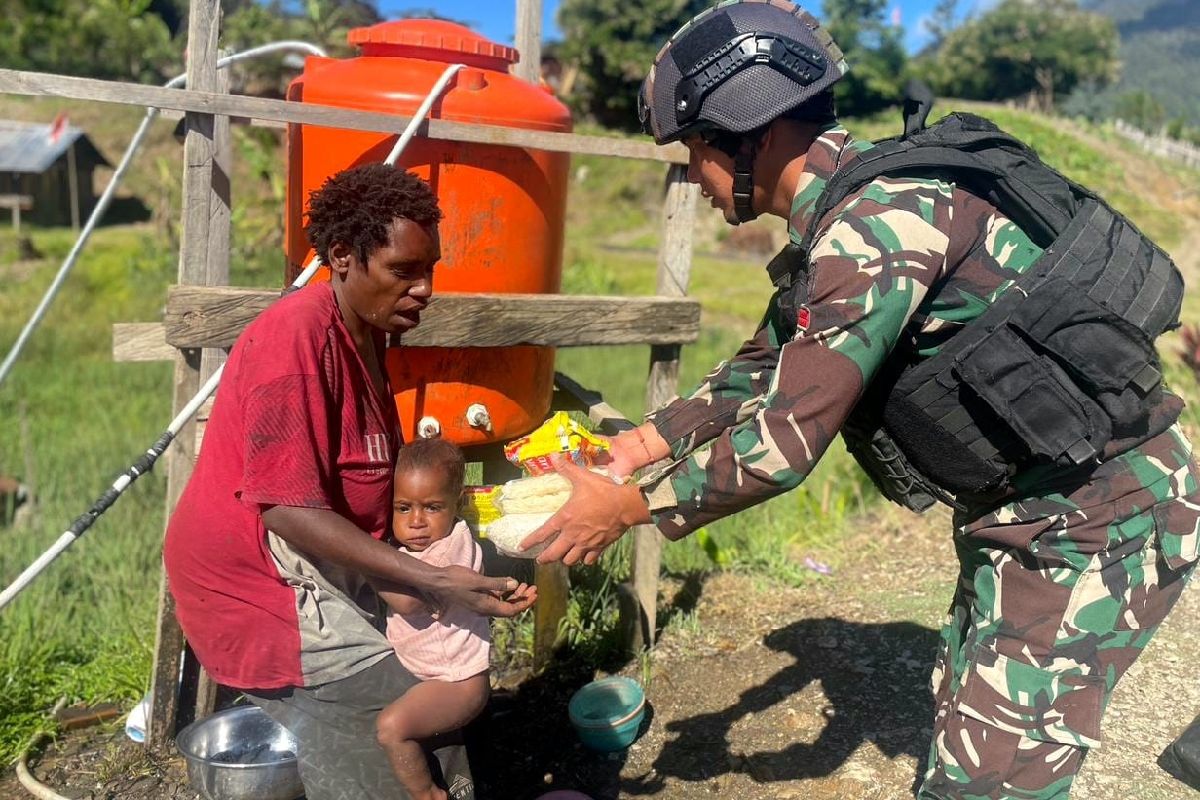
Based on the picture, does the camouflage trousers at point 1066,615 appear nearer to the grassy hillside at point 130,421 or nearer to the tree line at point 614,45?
the grassy hillside at point 130,421

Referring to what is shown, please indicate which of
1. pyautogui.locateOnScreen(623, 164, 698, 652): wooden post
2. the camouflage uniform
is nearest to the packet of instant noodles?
the camouflage uniform

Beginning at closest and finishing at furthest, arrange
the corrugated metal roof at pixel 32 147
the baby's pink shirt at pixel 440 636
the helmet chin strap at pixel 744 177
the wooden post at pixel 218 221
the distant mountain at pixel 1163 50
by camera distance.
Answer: the helmet chin strap at pixel 744 177 < the baby's pink shirt at pixel 440 636 < the wooden post at pixel 218 221 < the corrugated metal roof at pixel 32 147 < the distant mountain at pixel 1163 50

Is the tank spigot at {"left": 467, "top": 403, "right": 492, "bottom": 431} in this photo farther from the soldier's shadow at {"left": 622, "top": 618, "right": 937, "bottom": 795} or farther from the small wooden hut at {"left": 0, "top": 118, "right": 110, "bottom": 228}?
the small wooden hut at {"left": 0, "top": 118, "right": 110, "bottom": 228}

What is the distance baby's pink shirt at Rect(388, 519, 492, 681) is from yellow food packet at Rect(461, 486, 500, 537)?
0.22 ft

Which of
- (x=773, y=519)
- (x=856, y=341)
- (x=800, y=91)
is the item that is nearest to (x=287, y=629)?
(x=856, y=341)

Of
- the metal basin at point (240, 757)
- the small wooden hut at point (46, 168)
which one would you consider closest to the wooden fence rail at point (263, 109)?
the metal basin at point (240, 757)

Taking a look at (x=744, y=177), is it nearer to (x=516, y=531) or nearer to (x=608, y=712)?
(x=516, y=531)

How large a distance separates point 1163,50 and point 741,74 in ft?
542

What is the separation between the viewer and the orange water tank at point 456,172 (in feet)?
9.59

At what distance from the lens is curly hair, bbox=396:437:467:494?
238cm

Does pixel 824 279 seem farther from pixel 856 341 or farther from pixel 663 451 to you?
pixel 663 451

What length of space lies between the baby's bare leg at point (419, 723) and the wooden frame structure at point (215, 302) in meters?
1.01

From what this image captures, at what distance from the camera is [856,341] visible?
6.26ft

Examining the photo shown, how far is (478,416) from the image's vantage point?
3.08m
